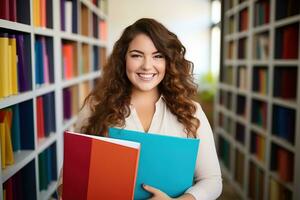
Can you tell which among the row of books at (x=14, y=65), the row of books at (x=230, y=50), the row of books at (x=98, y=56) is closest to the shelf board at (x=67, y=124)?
the row of books at (x=14, y=65)

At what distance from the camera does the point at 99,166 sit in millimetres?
875

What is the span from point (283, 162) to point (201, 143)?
1498mm

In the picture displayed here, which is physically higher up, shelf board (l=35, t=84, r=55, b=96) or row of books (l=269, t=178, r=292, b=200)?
shelf board (l=35, t=84, r=55, b=96)

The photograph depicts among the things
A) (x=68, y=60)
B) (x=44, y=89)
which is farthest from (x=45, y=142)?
(x=68, y=60)

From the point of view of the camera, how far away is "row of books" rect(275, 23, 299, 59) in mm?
2281

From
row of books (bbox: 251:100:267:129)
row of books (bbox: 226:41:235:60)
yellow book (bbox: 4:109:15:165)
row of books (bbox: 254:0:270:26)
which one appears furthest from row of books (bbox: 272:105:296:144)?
yellow book (bbox: 4:109:15:165)

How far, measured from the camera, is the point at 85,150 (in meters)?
0.87

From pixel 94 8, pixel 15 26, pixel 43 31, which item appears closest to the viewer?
pixel 15 26

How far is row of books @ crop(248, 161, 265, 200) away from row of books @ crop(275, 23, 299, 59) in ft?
3.26

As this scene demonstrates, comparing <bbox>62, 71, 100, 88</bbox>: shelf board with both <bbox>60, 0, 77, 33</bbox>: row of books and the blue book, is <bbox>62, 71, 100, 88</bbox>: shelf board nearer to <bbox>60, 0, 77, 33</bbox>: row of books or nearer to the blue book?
<bbox>60, 0, 77, 33</bbox>: row of books

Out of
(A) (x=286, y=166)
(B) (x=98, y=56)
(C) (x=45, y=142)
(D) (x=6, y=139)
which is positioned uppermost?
(B) (x=98, y=56)

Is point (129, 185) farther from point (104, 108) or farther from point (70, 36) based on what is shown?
point (70, 36)

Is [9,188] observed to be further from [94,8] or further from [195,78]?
[94,8]

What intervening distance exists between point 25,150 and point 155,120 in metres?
0.74
